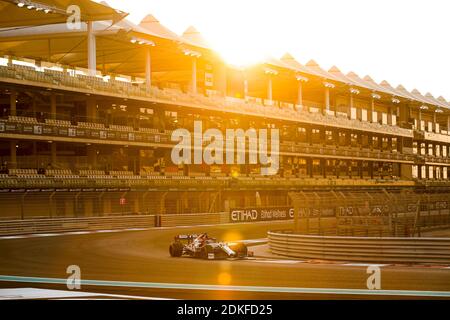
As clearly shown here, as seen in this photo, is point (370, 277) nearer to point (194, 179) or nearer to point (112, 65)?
point (194, 179)

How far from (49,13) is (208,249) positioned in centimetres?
2761

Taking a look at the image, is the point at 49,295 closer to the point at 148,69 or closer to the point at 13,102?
the point at 13,102

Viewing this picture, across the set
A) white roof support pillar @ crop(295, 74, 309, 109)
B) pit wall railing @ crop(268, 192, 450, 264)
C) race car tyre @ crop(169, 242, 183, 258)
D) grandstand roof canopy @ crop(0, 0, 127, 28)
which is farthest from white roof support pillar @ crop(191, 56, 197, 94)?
race car tyre @ crop(169, 242, 183, 258)

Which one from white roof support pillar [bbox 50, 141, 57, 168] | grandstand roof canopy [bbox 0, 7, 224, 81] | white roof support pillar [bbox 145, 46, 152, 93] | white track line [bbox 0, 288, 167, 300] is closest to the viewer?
white track line [bbox 0, 288, 167, 300]

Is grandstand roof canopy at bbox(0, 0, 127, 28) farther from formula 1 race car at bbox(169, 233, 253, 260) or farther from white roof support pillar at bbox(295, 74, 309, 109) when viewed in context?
white roof support pillar at bbox(295, 74, 309, 109)

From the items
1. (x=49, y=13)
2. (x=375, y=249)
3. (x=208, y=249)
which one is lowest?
(x=208, y=249)

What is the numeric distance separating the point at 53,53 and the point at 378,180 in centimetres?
4161

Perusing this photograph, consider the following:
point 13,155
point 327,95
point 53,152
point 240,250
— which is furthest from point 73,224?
point 327,95

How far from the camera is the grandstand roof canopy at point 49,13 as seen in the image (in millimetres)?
44247

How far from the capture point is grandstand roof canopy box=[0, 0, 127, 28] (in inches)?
1742

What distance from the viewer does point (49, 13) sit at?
151 feet

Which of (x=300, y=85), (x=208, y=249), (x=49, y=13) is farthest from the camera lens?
(x=300, y=85)

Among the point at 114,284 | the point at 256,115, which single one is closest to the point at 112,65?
the point at 256,115

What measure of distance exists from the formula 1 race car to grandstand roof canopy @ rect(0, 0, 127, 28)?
77.5ft
